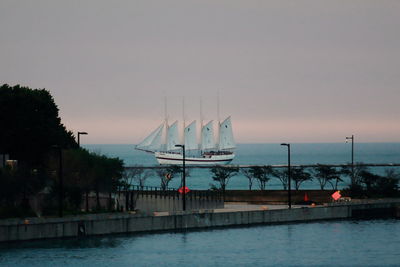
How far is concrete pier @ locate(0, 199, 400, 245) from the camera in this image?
7238 centimetres

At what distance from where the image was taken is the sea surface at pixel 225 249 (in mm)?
66625

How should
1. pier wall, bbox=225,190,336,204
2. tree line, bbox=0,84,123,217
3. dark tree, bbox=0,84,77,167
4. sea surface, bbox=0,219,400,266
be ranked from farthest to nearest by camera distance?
pier wall, bbox=225,190,336,204
dark tree, bbox=0,84,77,167
tree line, bbox=0,84,123,217
sea surface, bbox=0,219,400,266

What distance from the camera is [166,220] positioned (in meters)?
Answer: 81.1

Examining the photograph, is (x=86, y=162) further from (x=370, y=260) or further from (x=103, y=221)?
(x=370, y=260)

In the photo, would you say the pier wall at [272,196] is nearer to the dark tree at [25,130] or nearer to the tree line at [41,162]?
the tree line at [41,162]

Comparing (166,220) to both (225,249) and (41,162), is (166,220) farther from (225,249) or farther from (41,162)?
(41,162)

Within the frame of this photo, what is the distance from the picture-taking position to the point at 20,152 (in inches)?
3996

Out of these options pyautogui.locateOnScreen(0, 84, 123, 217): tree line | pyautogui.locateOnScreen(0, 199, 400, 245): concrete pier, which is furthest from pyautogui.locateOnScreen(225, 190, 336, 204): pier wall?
pyautogui.locateOnScreen(0, 84, 123, 217): tree line

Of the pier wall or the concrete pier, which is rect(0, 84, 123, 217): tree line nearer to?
the concrete pier

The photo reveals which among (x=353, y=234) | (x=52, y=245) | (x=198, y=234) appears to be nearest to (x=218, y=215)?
(x=198, y=234)

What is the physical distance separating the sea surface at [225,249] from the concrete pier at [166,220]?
816 millimetres

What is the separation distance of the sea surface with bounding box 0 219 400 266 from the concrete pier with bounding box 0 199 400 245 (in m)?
0.82

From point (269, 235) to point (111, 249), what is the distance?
14.3 meters

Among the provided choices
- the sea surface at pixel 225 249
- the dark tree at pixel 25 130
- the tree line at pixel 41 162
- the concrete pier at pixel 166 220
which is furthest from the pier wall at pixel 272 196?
the sea surface at pixel 225 249
